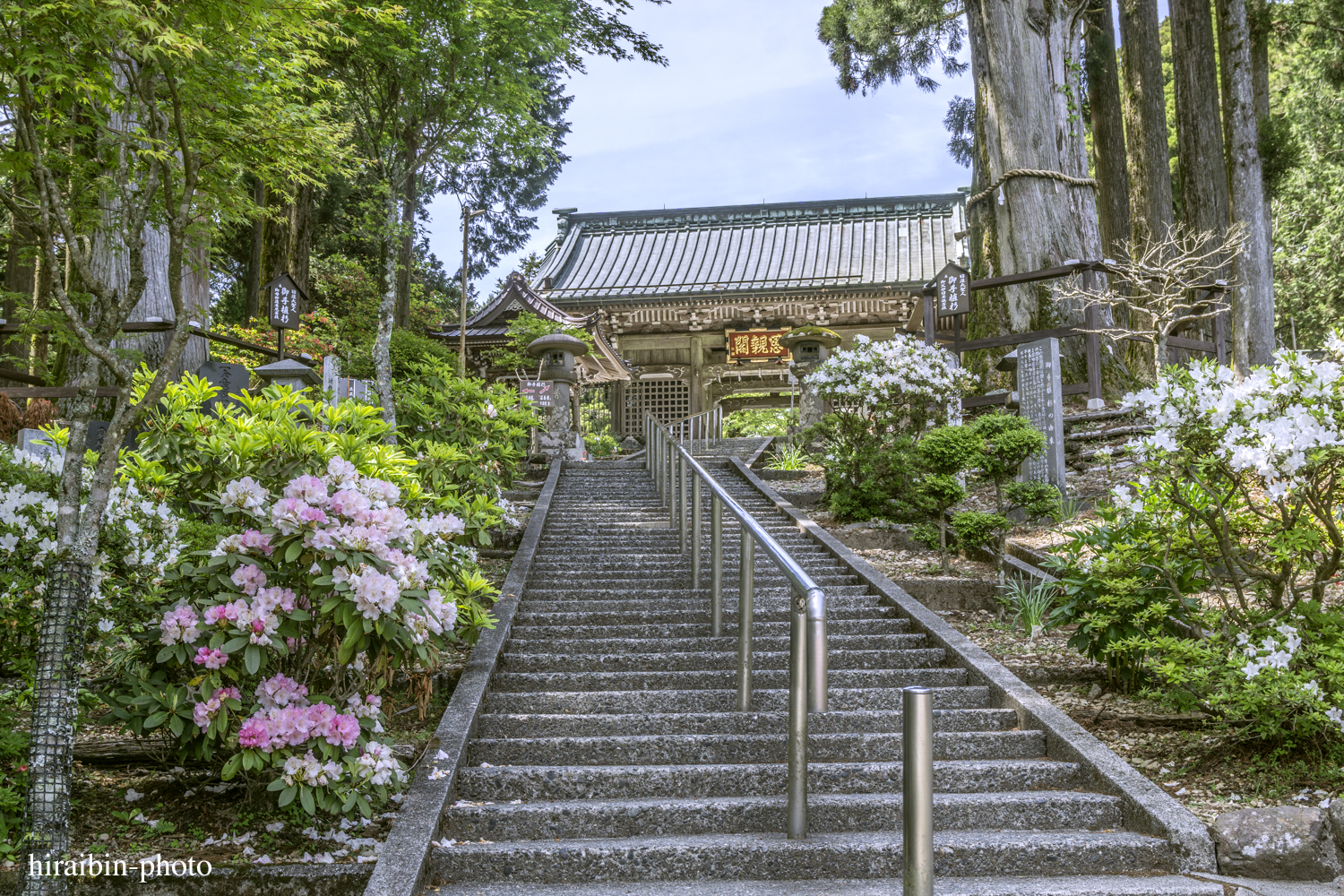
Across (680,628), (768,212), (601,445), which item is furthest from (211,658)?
(768,212)

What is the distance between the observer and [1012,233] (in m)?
10.5

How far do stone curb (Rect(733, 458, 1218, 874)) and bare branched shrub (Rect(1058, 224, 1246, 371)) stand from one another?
12.0 ft

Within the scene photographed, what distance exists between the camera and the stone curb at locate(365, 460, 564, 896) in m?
2.78

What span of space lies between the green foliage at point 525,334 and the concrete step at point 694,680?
11505 millimetres

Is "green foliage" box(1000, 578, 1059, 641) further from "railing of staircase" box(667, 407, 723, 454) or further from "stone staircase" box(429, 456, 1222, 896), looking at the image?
Result: "railing of staircase" box(667, 407, 723, 454)

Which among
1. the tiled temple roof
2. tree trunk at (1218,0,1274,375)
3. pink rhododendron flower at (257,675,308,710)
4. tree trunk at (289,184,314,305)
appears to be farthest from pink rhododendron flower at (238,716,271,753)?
the tiled temple roof

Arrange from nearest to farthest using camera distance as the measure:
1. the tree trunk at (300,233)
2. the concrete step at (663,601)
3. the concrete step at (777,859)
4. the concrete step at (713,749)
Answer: the concrete step at (777,859) < the concrete step at (713,749) < the concrete step at (663,601) < the tree trunk at (300,233)

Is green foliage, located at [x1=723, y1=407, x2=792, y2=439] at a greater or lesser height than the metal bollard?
greater

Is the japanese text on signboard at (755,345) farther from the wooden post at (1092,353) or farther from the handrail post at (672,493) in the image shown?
the handrail post at (672,493)

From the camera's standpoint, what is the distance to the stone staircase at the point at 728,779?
3037 millimetres

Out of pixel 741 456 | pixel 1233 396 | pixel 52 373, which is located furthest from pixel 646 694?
pixel 741 456

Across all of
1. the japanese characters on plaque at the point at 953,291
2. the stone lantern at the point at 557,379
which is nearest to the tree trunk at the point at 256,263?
the stone lantern at the point at 557,379

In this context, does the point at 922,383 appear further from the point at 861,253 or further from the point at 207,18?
the point at 861,253

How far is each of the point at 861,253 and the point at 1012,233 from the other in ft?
32.3
